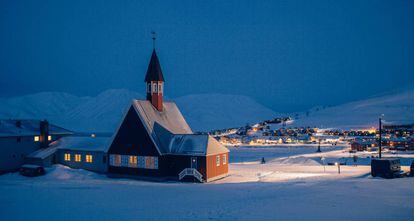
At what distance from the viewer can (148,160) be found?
34906 millimetres

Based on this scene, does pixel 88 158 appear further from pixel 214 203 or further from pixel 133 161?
pixel 214 203

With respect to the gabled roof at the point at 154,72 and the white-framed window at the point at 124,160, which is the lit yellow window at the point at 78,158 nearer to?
the white-framed window at the point at 124,160

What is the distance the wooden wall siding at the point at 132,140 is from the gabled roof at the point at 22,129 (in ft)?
43.2

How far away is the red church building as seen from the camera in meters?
33.4

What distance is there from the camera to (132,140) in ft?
118

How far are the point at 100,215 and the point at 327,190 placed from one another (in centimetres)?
1380

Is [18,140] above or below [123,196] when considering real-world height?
above

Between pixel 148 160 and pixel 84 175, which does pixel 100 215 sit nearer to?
pixel 148 160

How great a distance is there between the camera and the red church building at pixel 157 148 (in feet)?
110

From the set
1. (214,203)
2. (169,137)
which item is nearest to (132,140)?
(169,137)

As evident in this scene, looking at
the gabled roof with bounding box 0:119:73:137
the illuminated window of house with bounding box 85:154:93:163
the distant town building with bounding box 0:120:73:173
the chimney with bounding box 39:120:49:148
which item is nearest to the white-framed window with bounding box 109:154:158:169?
the illuminated window of house with bounding box 85:154:93:163

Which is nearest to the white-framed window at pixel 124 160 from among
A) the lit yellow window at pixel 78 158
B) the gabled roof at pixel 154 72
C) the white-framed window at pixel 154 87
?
the lit yellow window at pixel 78 158

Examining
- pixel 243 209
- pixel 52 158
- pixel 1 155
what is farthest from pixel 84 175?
pixel 243 209

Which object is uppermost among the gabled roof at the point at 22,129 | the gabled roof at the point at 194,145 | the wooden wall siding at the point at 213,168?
the gabled roof at the point at 22,129
